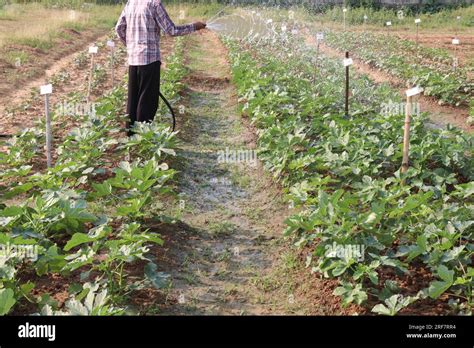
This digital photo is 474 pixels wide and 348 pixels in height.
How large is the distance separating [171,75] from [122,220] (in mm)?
5303

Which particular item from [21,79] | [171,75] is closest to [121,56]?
[21,79]

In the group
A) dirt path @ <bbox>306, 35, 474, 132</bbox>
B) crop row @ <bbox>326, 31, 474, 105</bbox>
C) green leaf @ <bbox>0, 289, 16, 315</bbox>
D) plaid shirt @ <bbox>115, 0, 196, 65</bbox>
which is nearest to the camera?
green leaf @ <bbox>0, 289, 16, 315</bbox>

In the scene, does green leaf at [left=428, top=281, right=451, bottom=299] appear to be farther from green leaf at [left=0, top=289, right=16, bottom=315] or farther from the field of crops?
green leaf at [left=0, top=289, right=16, bottom=315]

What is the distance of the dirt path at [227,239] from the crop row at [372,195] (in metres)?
0.23

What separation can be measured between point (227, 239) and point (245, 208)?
0.70m

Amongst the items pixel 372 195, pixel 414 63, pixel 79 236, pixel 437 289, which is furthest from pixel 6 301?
pixel 414 63

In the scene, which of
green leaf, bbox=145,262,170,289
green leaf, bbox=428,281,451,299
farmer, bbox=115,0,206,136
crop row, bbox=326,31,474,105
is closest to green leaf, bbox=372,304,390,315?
green leaf, bbox=428,281,451,299

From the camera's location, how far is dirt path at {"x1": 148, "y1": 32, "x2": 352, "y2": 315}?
3605 millimetres

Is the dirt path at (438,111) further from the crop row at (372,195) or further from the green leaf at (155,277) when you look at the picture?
the green leaf at (155,277)

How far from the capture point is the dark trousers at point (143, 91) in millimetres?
5969

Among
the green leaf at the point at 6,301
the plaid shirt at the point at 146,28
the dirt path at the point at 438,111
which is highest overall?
the plaid shirt at the point at 146,28

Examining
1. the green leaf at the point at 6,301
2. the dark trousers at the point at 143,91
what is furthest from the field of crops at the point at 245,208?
the dark trousers at the point at 143,91

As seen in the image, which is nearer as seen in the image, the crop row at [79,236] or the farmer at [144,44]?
the crop row at [79,236]

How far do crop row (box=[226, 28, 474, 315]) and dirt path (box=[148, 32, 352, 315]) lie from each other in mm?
230
